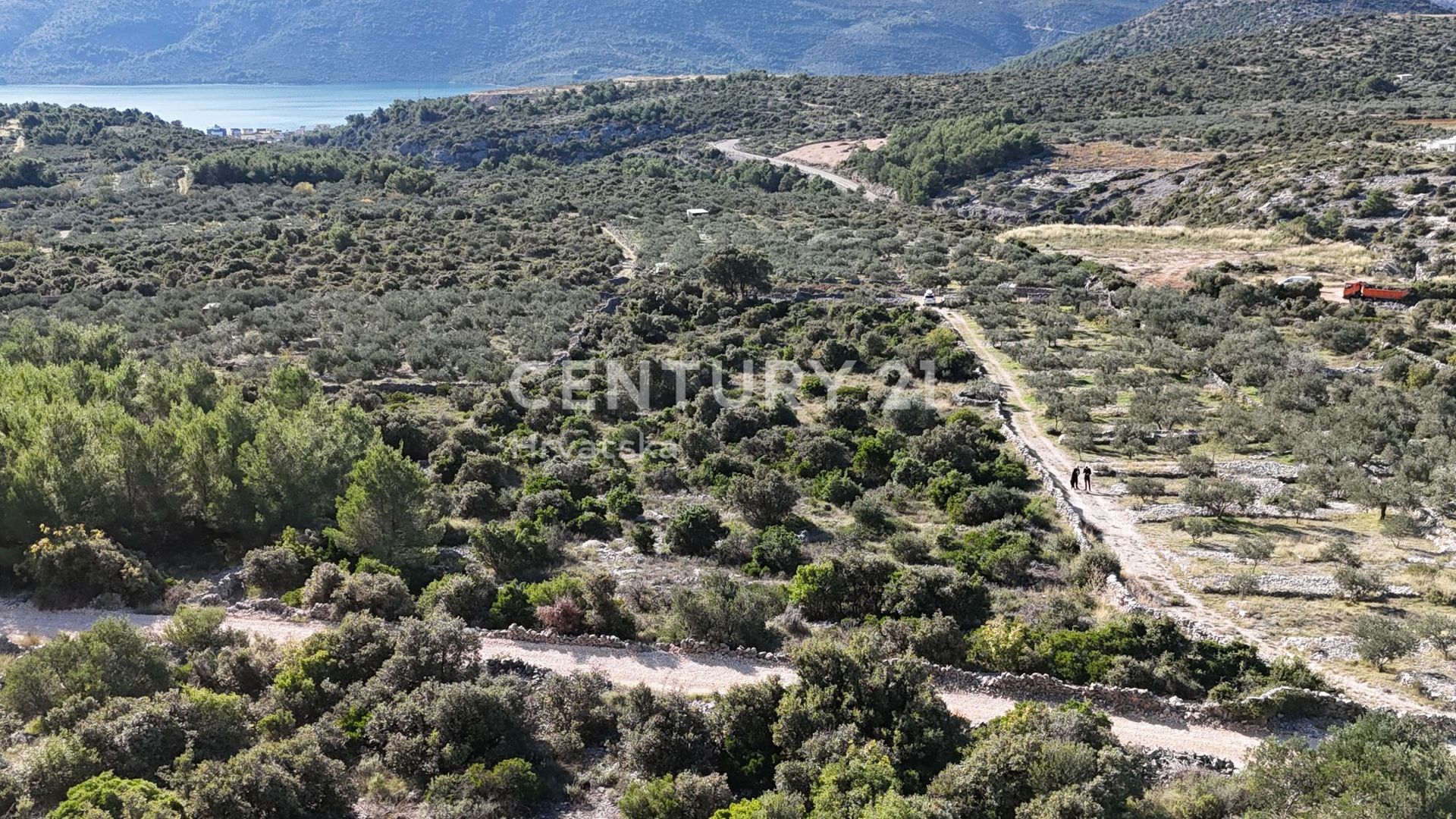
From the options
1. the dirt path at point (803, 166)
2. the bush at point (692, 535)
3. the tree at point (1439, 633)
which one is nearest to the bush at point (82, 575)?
the bush at point (692, 535)

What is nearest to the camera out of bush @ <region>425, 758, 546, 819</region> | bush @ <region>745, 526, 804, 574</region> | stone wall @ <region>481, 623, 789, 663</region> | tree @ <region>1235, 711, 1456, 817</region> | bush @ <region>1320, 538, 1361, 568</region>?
tree @ <region>1235, 711, 1456, 817</region>

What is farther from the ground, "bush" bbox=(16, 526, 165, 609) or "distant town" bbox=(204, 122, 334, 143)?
"distant town" bbox=(204, 122, 334, 143)

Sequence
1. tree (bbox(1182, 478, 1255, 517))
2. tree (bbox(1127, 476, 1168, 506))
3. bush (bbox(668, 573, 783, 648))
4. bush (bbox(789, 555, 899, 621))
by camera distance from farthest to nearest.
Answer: tree (bbox(1127, 476, 1168, 506))
tree (bbox(1182, 478, 1255, 517))
bush (bbox(789, 555, 899, 621))
bush (bbox(668, 573, 783, 648))

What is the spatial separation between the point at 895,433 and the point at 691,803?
18.6 m

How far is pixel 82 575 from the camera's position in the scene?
64.6ft

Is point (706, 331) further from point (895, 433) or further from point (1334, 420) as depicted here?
point (1334, 420)

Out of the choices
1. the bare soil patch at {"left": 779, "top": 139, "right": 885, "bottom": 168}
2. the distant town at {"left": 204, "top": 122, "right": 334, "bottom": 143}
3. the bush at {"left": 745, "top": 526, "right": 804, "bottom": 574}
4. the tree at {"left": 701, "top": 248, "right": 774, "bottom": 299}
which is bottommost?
the bush at {"left": 745, "top": 526, "right": 804, "bottom": 574}

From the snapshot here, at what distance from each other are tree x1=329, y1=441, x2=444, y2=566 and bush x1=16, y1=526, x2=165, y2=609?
392 cm

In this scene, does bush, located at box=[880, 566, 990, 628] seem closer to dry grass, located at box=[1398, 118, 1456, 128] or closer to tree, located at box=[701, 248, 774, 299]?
tree, located at box=[701, 248, 774, 299]

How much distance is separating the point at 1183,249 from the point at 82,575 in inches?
2318

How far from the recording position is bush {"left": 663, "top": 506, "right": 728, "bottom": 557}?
2292cm

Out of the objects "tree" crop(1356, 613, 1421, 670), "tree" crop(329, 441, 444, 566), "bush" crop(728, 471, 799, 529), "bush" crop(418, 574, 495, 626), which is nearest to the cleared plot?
"bush" crop(728, 471, 799, 529)

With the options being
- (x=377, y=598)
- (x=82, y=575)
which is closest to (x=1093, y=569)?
(x=377, y=598)

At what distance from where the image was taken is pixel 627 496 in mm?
25703
